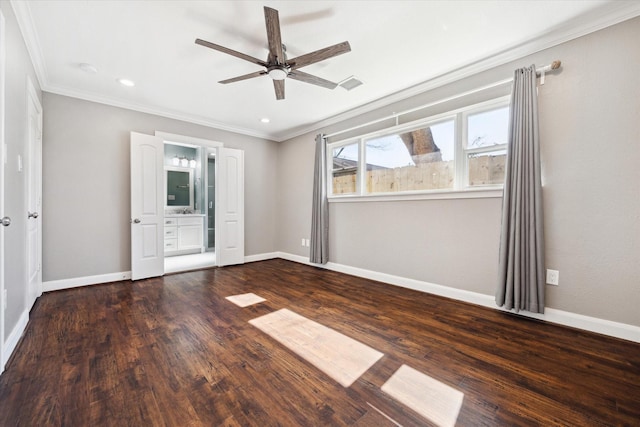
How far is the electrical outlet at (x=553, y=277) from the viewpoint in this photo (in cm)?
238

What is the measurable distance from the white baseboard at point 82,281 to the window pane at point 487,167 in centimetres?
481

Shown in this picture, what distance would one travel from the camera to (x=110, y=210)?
377cm

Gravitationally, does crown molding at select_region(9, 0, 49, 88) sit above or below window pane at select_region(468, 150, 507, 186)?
above

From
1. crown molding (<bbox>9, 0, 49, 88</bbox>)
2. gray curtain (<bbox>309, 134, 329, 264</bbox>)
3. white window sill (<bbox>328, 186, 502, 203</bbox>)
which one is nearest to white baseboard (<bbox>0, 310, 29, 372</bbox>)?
crown molding (<bbox>9, 0, 49, 88</bbox>)

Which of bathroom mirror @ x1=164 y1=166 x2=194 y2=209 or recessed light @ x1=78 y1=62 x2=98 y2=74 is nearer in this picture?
recessed light @ x1=78 y1=62 x2=98 y2=74

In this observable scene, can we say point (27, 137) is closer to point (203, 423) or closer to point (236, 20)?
point (236, 20)

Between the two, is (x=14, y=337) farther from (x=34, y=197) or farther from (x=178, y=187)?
(x=178, y=187)

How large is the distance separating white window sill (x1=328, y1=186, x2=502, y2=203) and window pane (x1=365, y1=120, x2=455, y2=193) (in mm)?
108

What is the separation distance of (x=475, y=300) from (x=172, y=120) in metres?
4.97

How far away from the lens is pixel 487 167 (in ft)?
9.36

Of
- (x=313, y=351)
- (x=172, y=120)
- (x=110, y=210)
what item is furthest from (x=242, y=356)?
(x=172, y=120)

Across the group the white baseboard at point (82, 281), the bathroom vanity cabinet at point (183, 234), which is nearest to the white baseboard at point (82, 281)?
the white baseboard at point (82, 281)

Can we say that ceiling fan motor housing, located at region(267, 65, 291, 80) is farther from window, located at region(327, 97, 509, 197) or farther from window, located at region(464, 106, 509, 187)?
window, located at region(464, 106, 509, 187)

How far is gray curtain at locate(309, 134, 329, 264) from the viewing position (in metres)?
4.54
